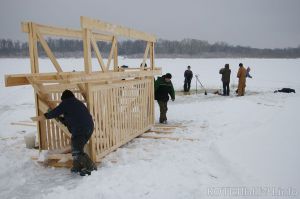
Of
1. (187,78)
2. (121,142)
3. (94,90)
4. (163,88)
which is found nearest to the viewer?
(94,90)

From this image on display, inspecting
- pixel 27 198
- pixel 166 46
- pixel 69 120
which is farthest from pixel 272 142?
pixel 166 46

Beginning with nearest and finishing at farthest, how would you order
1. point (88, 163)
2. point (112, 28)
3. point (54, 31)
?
point (88, 163) → point (112, 28) → point (54, 31)

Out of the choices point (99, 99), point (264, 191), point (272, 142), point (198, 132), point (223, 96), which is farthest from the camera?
point (223, 96)

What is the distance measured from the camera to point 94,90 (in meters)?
6.27

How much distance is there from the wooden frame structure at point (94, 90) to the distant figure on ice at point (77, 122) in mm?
372

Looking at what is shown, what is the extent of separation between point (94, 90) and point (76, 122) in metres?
0.98

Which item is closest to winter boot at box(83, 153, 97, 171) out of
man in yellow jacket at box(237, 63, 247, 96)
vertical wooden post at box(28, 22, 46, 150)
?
vertical wooden post at box(28, 22, 46, 150)

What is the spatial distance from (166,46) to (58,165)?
114 m

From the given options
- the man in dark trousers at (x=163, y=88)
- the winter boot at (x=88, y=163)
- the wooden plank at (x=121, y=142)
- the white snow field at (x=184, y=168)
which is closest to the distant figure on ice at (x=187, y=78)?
the man in dark trousers at (x=163, y=88)

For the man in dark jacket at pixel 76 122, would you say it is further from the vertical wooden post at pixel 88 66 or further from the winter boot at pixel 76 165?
the vertical wooden post at pixel 88 66

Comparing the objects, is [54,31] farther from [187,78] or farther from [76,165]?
[187,78]

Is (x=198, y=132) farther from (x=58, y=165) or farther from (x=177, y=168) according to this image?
(x=58, y=165)

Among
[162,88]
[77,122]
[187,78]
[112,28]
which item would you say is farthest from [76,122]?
[187,78]

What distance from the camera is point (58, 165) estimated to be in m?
6.18
